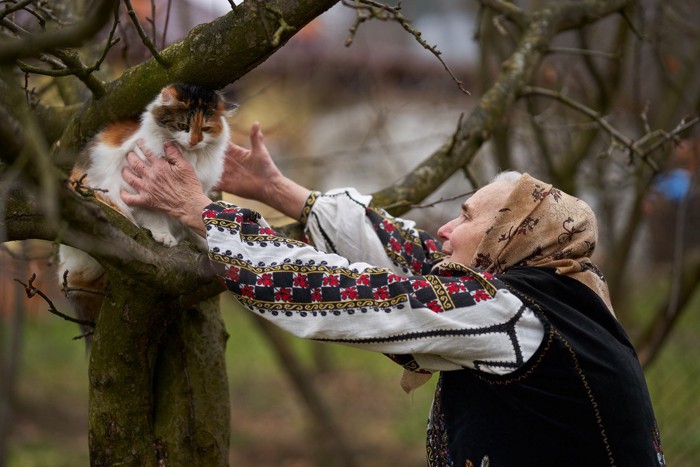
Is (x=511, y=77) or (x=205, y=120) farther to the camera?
(x=511, y=77)

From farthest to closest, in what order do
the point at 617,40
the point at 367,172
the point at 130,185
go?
1. the point at 367,172
2. the point at 617,40
3. the point at 130,185

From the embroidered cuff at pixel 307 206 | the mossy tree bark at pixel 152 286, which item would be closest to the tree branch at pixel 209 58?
the mossy tree bark at pixel 152 286

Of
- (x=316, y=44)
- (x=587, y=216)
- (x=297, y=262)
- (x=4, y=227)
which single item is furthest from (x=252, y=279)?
(x=316, y=44)

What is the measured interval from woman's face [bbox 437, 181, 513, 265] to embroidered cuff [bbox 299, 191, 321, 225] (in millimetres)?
456

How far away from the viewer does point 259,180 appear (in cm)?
241

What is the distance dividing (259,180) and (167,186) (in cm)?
41

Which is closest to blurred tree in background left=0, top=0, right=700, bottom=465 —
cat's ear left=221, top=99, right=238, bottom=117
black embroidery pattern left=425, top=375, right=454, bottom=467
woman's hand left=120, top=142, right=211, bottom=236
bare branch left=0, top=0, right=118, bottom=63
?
bare branch left=0, top=0, right=118, bottom=63

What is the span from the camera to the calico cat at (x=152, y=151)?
211 cm

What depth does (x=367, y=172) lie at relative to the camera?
25.3 feet

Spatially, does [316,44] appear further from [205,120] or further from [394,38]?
[205,120]

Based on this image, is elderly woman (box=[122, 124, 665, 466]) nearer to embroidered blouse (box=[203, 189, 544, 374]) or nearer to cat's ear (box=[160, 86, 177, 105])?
embroidered blouse (box=[203, 189, 544, 374])

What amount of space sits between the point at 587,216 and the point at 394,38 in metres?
8.80

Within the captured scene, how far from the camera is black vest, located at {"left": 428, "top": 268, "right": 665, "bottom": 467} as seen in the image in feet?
5.74

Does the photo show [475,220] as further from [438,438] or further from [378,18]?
[378,18]
